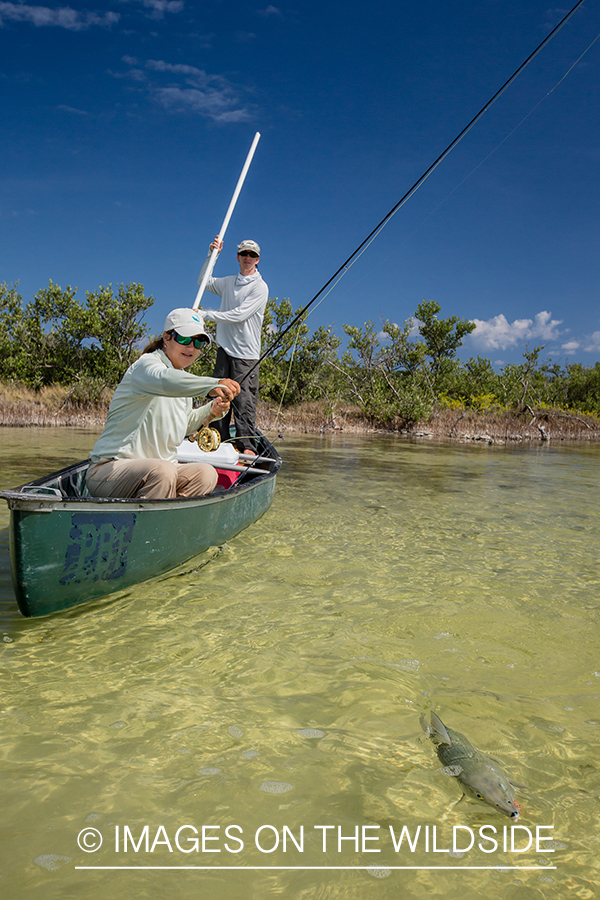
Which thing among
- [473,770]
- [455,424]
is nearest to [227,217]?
[473,770]

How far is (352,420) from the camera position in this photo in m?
23.7

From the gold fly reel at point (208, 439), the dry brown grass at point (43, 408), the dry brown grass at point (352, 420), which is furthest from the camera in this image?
the dry brown grass at point (352, 420)

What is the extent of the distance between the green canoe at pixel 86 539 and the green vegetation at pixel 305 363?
45.1 feet

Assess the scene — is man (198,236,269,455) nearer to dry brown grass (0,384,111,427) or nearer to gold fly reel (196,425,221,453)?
gold fly reel (196,425,221,453)

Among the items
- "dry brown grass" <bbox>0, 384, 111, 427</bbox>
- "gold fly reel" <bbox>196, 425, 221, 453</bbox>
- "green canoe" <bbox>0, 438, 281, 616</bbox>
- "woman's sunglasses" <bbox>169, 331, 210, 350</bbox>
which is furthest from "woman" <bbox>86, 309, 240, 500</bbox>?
"dry brown grass" <bbox>0, 384, 111, 427</bbox>

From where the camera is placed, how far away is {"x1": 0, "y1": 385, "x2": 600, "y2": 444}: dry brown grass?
18016mm

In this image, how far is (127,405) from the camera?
3.82 m

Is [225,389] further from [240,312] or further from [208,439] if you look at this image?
[240,312]

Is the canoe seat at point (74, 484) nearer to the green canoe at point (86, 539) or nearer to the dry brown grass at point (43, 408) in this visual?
the green canoe at point (86, 539)

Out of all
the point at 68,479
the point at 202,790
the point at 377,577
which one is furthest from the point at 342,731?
the point at 68,479

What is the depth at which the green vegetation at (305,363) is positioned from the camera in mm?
21328

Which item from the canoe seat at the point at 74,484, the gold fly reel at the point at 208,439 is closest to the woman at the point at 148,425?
the canoe seat at the point at 74,484

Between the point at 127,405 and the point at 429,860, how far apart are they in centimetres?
300

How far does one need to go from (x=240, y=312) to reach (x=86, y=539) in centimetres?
425
